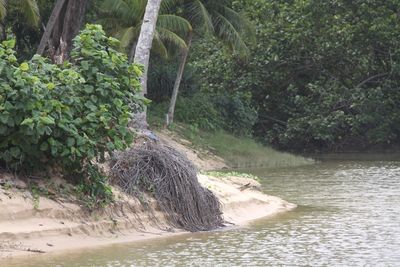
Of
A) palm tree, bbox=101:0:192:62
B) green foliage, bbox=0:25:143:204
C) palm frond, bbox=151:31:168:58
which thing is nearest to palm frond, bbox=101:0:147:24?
palm tree, bbox=101:0:192:62

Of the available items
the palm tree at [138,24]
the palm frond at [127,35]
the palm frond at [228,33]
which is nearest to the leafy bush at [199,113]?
the palm frond at [228,33]

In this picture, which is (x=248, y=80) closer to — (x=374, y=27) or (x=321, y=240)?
(x=374, y=27)

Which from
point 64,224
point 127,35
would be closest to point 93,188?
point 64,224

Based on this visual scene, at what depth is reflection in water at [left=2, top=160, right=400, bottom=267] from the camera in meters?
11.4

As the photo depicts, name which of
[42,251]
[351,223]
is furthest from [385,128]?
[42,251]

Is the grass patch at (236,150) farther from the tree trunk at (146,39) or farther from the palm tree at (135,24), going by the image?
the tree trunk at (146,39)

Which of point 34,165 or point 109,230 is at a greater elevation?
point 34,165

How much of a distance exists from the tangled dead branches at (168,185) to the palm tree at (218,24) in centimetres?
1598

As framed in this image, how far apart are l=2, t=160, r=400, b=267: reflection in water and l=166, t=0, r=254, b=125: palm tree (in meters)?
11.8

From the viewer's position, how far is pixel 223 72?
37.5 meters

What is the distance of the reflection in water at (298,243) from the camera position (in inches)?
448

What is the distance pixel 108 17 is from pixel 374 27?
11.0 meters

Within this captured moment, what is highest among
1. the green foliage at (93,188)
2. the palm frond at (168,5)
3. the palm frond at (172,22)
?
the palm frond at (168,5)

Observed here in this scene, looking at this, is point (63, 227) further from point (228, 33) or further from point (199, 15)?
point (228, 33)
